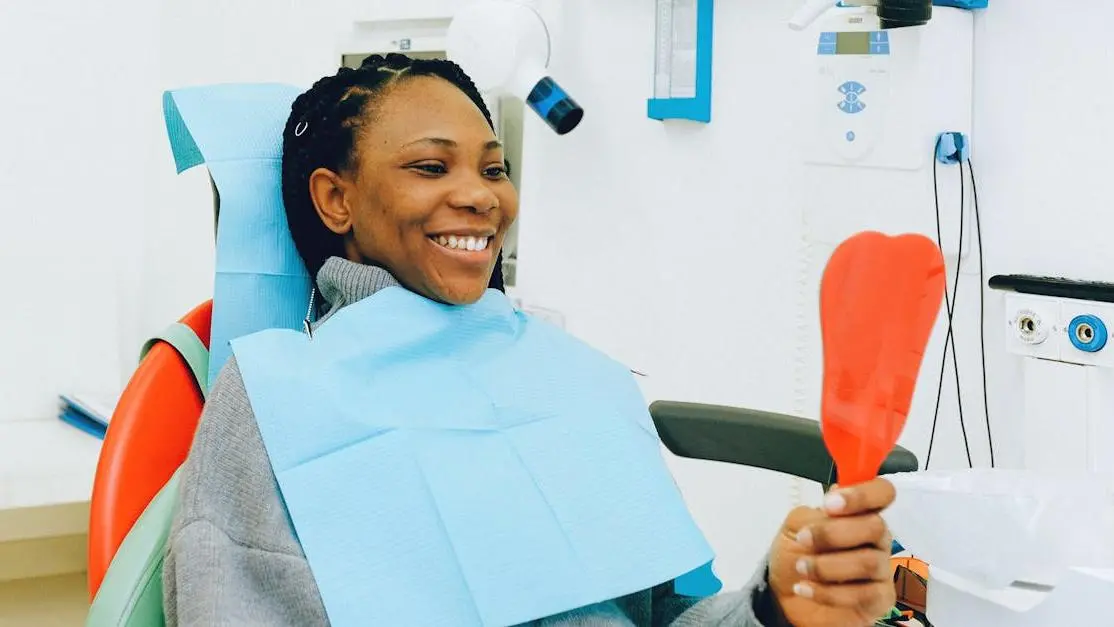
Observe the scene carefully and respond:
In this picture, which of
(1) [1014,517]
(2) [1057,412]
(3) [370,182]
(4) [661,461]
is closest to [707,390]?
(2) [1057,412]

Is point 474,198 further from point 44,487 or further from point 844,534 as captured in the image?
point 44,487

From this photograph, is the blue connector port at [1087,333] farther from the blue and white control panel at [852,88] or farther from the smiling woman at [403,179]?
the smiling woman at [403,179]

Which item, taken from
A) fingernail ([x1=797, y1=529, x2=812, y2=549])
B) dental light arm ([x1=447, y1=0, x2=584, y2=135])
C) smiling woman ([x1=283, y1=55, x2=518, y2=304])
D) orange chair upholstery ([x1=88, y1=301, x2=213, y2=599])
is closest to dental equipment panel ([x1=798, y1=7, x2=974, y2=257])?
dental light arm ([x1=447, y1=0, x2=584, y2=135])

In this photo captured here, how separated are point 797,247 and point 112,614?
1.23m

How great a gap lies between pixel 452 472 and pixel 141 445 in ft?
1.15

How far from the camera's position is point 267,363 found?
1.07 meters

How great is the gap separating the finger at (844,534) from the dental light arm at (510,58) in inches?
51.0

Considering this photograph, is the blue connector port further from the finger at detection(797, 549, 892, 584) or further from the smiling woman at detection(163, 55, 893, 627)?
the finger at detection(797, 549, 892, 584)

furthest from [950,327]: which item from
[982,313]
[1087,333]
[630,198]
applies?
[630,198]

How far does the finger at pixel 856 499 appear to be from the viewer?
77 cm

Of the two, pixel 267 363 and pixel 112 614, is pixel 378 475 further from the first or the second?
pixel 112 614

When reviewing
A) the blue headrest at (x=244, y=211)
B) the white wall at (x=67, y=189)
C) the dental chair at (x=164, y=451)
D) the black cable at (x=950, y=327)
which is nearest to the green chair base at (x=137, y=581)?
the dental chair at (x=164, y=451)

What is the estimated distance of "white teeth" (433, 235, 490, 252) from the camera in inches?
46.3

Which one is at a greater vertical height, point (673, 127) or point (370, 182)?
point (673, 127)
